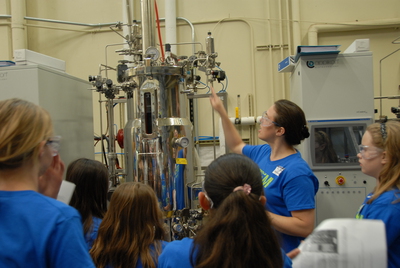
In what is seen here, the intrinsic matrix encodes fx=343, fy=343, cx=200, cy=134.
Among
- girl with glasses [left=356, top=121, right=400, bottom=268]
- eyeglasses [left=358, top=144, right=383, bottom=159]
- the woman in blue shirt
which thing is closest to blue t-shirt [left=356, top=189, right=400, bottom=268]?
girl with glasses [left=356, top=121, right=400, bottom=268]

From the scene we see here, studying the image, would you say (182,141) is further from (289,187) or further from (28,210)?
(28,210)

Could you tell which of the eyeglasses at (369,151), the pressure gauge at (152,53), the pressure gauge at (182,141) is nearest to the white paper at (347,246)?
the eyeglasses at (369,151)

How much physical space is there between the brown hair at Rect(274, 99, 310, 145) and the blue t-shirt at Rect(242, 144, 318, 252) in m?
0.07

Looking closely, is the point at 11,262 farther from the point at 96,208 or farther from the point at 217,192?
the point at 96,208

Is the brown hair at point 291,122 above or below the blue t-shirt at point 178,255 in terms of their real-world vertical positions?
above

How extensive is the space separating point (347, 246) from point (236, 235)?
9.2 inches

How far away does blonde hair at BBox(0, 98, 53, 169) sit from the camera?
0.65 m

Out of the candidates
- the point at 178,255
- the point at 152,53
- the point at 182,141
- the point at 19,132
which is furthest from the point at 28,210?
the point at 152,53

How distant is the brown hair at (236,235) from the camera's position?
0.70 meters

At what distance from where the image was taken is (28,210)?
64 centimetres

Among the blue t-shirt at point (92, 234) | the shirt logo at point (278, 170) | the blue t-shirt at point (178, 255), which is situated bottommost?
the blue t-shirt at point (92, 234)

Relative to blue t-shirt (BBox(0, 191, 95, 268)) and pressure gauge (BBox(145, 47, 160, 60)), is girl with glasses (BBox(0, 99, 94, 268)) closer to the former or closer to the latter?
blue t-shirt (BBox(0, 191, 95, 268))

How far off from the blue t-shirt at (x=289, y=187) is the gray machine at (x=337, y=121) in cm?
100

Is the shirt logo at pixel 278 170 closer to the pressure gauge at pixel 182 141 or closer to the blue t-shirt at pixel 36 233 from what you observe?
the pressure gauge at pixel 182 141
